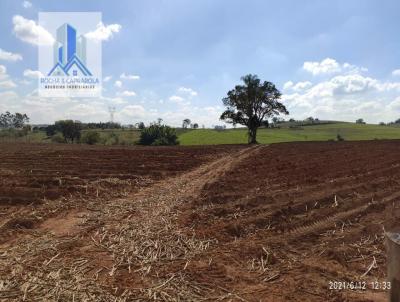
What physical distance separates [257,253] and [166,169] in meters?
9.57

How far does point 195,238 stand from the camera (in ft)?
20.0

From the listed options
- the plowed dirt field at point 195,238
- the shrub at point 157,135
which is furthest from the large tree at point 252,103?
the plowed dirt field at point 195,238

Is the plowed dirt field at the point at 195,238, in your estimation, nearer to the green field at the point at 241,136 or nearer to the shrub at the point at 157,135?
the shrub at the point at 157,135

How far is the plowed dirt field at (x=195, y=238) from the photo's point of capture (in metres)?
4.40

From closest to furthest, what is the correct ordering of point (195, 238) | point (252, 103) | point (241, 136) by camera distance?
point (195, 238) → point (252, 103) → point (241, 136)

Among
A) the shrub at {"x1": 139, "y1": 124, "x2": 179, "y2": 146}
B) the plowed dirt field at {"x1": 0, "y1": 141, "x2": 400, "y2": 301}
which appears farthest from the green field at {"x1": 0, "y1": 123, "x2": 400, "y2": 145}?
the plowed dirt field at {"x1": 0, "y1": 141, "x2": 400, "y2": 301}

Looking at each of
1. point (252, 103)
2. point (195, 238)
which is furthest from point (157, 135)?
point (195, 238)

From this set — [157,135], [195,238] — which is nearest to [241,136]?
[157,135]

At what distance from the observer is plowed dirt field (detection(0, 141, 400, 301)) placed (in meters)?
4.40

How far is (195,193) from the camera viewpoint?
9906mm

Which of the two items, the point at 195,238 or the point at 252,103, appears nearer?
the point at 195,238

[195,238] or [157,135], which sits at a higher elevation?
[157,135]

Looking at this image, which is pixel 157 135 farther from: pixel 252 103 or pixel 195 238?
pixel 195 238

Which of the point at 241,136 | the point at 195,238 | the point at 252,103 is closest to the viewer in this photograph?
the point at 195,238
